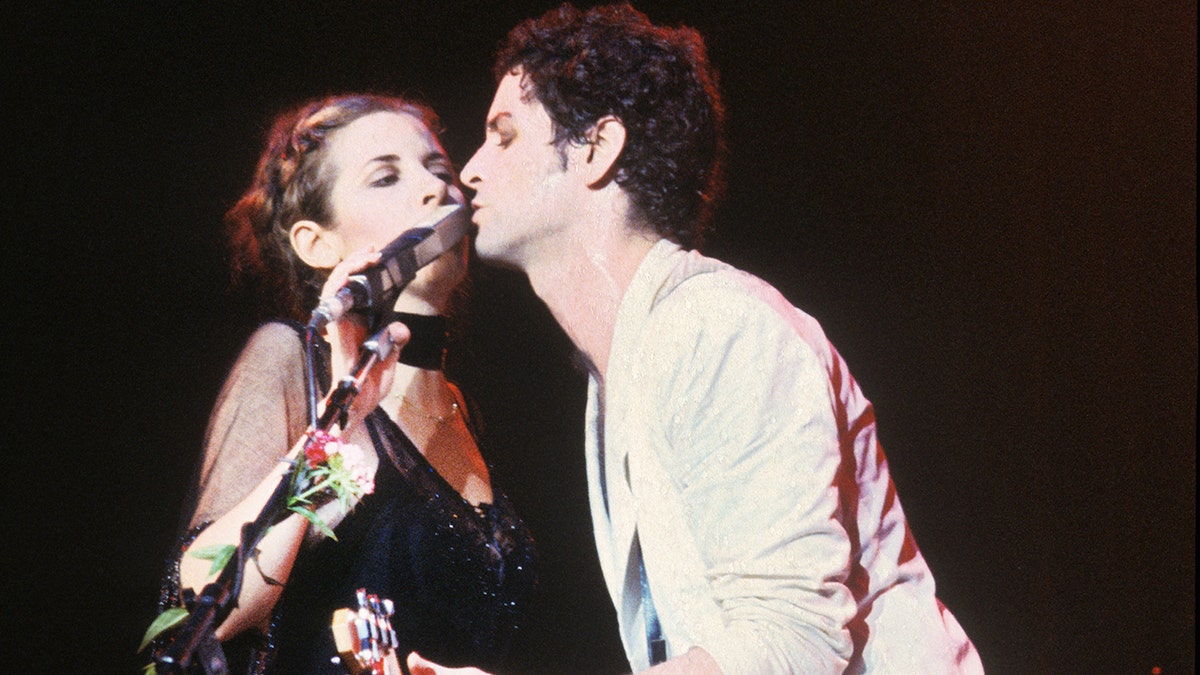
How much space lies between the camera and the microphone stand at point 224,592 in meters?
1.28

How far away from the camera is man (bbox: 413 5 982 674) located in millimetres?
1509

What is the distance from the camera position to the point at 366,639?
1.56 m

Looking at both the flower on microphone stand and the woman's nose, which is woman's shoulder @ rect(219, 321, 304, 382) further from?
the woman's nose

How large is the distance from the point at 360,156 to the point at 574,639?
37.9 inches

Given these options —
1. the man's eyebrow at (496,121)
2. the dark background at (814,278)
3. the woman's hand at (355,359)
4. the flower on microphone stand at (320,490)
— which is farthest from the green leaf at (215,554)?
the man's eyebrow at (496,121)

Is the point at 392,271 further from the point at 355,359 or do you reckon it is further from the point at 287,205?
the point at 287,205

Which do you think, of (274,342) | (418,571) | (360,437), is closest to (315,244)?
(274,342)

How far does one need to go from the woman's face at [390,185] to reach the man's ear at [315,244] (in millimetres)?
14

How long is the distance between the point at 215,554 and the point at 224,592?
0.33 metres

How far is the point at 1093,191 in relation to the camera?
2.46 metres

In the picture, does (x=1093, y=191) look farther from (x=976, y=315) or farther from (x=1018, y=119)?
(x=976, y=315)

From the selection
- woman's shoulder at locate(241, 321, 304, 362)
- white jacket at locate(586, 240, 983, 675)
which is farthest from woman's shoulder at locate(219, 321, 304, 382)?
white jacket at locate(586, 240, 983, 675)

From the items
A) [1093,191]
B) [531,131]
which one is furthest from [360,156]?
[1093,191]

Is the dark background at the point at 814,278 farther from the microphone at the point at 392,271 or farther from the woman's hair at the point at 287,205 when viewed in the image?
the microphone at the point at 392,271
